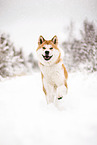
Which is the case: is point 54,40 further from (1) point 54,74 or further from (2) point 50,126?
(2) point 50,126

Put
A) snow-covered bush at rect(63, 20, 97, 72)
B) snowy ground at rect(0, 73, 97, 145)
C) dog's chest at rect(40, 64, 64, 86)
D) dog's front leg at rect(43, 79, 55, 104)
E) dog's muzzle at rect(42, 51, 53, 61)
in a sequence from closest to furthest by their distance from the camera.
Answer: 1. snowy ground at rect(0, 73, 97, 145)
2. dog's muzzle at rect(42, 51, 53, 61)
3. dog's chest at rect(40, 64, 64, 86)
4. dog's front leg at rect(43, 79, 55, 104)
5. snow-covered bush at rect(63, 20, 97, 72)

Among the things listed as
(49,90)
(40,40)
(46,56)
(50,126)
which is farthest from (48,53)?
(50,126)

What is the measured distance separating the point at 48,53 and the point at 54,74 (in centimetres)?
40

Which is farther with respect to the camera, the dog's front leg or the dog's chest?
the dog's front leg

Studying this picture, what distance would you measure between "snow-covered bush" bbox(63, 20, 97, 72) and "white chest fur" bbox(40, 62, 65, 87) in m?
2.22

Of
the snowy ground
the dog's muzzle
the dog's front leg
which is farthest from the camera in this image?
the dog's front leg

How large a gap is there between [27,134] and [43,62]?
1.11 m

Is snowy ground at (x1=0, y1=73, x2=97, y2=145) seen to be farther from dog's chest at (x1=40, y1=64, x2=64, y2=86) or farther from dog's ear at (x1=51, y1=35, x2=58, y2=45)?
dog's ear at (x1=51, y1=35, x2=58, y2=45)

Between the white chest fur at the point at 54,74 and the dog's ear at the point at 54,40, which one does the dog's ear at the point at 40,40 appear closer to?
the dog's ear at the point at 54,40

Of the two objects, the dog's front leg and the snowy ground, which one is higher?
the dog's front leg

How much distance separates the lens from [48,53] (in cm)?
174

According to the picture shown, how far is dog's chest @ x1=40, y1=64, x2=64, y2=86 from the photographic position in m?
1.86

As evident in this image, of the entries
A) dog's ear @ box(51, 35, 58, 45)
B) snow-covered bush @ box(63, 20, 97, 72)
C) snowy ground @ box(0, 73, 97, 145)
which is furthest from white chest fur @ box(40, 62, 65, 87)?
snow-covered bush @ box(63, 20, 97, 72)

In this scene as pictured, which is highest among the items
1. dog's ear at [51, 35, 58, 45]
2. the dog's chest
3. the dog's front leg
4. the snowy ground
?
dog's ear at [51, 35, 58, 45]
